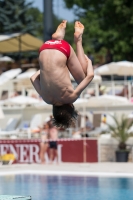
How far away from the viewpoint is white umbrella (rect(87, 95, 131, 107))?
63.2 ft

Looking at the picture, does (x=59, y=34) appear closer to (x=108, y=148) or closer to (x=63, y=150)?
(x=63, y=150)

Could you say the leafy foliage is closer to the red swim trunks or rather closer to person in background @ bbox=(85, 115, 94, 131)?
person in background @ bbox=(85, 115, 94, 131)

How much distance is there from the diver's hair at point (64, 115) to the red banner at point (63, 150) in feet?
28.6

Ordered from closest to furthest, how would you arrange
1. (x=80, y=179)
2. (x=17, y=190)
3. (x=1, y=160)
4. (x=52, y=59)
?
(x=52, y=59) → (x=17, y=190) → (x=80, y=179) → (x=1, y=160)

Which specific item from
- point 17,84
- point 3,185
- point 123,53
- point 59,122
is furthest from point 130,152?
point 123,53

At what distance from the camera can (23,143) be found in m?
17.9

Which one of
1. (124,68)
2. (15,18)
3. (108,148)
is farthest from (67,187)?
(15,18)

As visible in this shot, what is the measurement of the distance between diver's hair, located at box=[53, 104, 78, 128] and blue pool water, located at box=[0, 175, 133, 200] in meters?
3.28

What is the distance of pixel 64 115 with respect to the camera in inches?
343

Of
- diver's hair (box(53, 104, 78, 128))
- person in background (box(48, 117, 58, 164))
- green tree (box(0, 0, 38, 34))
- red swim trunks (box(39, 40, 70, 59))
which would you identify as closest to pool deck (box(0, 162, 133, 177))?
person in background (box(48, 117, 58, 164))

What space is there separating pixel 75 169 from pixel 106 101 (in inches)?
166

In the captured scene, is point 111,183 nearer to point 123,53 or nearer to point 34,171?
point 34,171

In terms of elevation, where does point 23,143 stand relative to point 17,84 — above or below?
below

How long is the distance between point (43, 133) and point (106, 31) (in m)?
12.0
